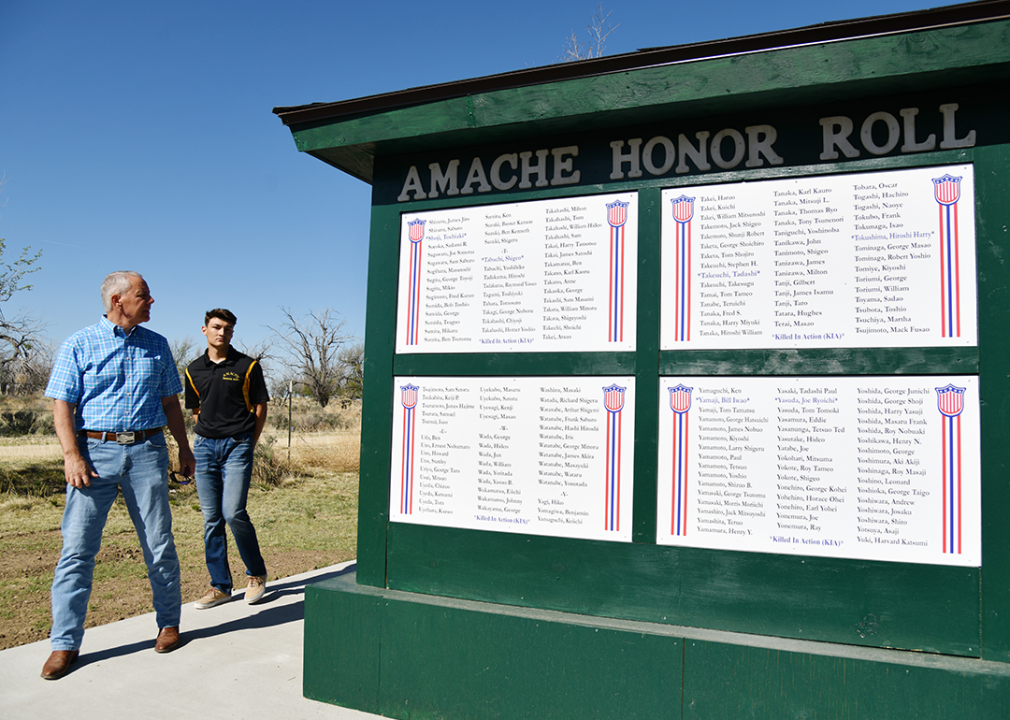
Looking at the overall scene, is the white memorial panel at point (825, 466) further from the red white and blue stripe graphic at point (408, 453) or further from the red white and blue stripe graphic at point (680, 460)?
the red white and blue stripe graphic at point (408, 453)

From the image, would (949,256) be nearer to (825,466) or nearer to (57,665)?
(825,466)

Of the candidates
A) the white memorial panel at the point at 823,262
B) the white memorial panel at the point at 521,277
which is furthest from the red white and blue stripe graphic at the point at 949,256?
the white memorial panel at the point at 521,277

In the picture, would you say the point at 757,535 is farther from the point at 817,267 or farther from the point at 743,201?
the point at 743,201

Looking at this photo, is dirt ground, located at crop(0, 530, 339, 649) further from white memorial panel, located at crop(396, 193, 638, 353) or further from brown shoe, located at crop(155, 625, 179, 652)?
white memorial panel, located at crop(396, 193, 638, 353)

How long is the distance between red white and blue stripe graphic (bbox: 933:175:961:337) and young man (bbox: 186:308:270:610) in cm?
414

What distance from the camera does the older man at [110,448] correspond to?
369cm

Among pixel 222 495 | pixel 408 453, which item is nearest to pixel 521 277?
pixel 408 453

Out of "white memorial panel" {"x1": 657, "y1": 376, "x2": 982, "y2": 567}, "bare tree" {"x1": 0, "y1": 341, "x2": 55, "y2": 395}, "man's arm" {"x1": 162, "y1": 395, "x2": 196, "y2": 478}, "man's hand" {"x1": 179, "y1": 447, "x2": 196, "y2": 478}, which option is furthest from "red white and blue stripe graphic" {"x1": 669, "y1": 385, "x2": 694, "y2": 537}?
"bare tree" {"x1": 0, "y1": 341, "x2": 55, "y2": 395}

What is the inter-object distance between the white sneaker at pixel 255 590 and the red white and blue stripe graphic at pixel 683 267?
3615 mm

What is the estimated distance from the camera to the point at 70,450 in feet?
11.9

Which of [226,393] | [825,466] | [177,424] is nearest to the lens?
[825,466]

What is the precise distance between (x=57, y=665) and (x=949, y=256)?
455cm

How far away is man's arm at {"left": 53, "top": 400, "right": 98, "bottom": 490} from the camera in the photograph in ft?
12.0

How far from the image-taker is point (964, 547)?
259 centimetres
